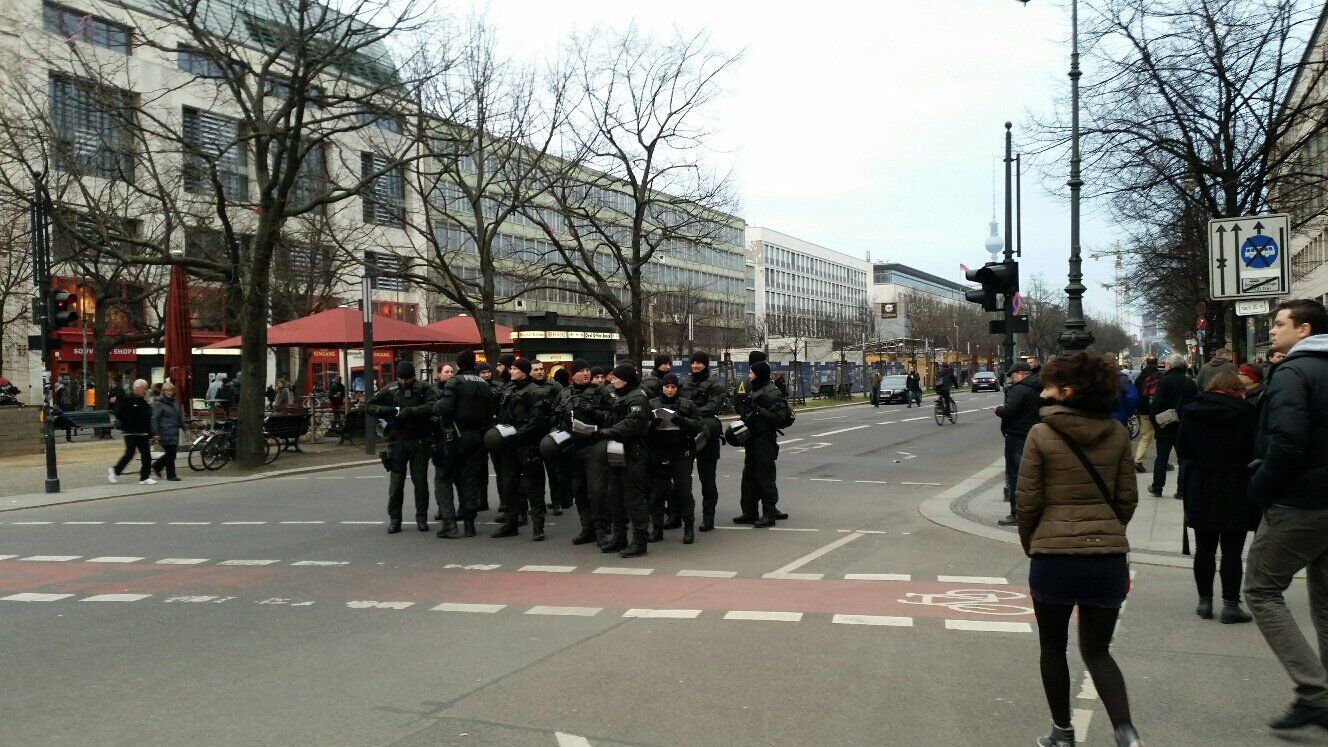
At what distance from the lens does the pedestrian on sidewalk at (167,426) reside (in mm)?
17719

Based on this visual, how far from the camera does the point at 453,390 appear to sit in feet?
35.2

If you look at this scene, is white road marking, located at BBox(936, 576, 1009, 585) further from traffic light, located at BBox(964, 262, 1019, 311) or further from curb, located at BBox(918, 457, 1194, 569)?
traffic light, located at BBox(964, 262, 1019, 311)

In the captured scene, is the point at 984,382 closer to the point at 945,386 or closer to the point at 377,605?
the point at 945,386

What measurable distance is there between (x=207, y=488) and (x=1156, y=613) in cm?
1470

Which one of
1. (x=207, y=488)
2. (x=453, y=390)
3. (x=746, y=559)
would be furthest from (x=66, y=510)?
(x=746, y=559)

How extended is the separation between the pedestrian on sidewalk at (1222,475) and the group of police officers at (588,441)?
184 inches

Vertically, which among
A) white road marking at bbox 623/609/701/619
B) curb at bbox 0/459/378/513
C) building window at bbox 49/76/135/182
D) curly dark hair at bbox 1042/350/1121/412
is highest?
building window at bbox 49/76/135/182

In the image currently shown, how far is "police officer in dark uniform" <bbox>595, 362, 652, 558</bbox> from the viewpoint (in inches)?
378

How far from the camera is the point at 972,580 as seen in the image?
8.20 meters

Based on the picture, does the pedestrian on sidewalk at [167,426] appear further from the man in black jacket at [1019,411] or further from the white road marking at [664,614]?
the man in black jacket at [1019,411]

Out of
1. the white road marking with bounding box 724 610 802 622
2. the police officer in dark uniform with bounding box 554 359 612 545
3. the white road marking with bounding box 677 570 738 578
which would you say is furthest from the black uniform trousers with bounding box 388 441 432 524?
the white road marking with bounding box 724 610 802 622

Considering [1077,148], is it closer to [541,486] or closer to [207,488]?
[541,486]

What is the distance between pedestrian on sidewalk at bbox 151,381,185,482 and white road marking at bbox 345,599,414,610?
38.8ft

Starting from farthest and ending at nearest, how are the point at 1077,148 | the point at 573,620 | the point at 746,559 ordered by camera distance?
the point at 1077,148 < the point at 746,559 < the point at 573,620
